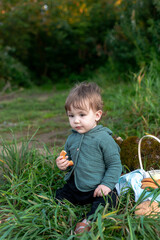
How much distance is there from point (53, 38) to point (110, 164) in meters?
10.3

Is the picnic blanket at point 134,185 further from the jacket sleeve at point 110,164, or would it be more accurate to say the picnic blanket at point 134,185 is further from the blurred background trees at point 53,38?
the blurred background trees at point 53,38

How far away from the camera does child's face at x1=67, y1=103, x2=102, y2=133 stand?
Answer: 2215mm

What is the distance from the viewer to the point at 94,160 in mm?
2236

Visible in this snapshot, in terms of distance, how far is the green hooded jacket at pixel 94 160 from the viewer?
2.20 meters

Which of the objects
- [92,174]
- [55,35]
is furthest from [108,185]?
[55,35]

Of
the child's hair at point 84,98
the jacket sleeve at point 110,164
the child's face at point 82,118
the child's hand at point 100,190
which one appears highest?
the child's hair at point 84,98

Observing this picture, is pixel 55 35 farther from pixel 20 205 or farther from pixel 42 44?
pixel 20 205

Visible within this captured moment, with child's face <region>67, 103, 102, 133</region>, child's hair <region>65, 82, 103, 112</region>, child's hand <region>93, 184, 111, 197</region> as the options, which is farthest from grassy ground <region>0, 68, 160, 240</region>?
child's hair <region>65, 82, 103, 112</region>

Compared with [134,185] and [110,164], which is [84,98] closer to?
[110,164]

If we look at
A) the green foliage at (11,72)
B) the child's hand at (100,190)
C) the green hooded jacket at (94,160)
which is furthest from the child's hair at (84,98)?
the green foliage at (11,72)

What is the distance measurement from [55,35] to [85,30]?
4.29 feet

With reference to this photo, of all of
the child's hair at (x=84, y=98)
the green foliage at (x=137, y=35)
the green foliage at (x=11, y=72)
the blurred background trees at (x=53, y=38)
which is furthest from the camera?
the blurred background trees at (x=53, y=38)

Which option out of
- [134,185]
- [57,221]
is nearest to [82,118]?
[134,185]

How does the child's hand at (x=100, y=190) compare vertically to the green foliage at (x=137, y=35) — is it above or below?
below
